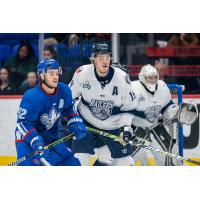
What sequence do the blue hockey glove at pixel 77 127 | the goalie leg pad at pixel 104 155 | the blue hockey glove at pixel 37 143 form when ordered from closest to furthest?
the blue hockey glove at pixel 37 143
the blue hockey glove at pixel 77 127
the goalie leg pad at pixel 104 155

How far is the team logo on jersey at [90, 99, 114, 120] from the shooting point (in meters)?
5.46

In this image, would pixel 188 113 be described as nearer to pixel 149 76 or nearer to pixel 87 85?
pixel 149 76

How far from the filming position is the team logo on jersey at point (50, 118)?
534 cm

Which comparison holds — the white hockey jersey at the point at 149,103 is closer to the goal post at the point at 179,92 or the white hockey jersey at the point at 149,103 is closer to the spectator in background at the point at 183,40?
the goal post at the point at 179,92

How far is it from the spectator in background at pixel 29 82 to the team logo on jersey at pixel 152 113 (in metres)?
0.88

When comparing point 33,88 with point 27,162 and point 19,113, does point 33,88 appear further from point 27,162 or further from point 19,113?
point 27,162

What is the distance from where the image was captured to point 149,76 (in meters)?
5.51

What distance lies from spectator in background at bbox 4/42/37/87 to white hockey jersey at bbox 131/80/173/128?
785 millimetres

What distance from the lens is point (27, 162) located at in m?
5.41

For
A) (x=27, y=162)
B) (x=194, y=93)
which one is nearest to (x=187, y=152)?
(x=194, y=93)

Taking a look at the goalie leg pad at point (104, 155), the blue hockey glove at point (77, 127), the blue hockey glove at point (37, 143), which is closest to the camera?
the blue hockey glove at point (37, 143)

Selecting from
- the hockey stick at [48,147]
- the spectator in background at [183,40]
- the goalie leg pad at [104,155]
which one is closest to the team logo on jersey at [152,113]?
the goalie leg pad at [104,155]

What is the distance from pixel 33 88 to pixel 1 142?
1.54 feet
